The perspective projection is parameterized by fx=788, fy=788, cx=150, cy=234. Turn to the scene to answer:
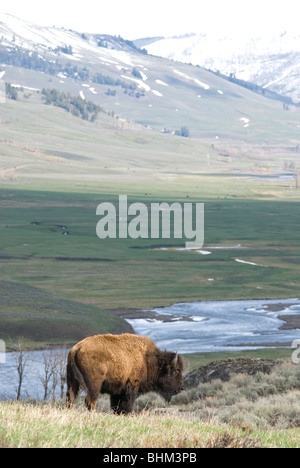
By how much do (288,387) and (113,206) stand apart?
15175 centimetres

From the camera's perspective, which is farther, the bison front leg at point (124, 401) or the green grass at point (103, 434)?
the bison front leg at point (124, 401)

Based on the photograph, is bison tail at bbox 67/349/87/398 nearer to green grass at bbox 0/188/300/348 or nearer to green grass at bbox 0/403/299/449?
green grass at bbox 0/403/299/449

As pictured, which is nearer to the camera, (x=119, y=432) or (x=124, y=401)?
(x=119, y=432)

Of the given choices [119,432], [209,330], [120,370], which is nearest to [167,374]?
[120,370]

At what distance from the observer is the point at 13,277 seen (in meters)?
92.8

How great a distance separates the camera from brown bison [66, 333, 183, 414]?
14.5 m

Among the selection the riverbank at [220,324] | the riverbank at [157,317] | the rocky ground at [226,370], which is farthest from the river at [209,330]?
the rocky ground at [226,370]

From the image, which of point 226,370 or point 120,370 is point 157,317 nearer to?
point 226,370

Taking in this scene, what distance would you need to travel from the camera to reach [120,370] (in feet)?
48.8

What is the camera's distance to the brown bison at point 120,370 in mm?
14461

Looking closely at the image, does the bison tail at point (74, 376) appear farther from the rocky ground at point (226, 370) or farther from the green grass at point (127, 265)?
the green grass at point (127, 265)

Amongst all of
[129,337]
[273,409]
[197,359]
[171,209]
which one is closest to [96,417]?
[129,337]

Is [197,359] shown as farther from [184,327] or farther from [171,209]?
[171,209]

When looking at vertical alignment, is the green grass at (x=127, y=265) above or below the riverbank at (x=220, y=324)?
above
